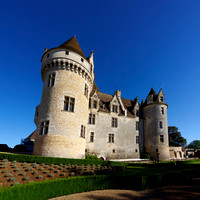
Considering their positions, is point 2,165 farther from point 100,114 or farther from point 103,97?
point 103,97

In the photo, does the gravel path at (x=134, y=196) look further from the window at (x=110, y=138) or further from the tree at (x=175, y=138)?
the tree at (x=175, y=138)

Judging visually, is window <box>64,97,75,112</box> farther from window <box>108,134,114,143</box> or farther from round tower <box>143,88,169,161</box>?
round tower <box>143,88,169,161</box>

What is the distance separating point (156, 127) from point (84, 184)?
22.6 m

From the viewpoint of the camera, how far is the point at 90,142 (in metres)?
21.5

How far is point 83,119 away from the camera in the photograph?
17.7 m

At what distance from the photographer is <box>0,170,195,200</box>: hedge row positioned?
604cm

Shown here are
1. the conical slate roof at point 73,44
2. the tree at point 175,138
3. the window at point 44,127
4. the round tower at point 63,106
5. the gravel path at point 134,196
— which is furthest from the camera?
the tree at point 175,138

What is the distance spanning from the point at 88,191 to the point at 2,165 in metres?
5.98

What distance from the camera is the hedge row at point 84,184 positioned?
604 cm

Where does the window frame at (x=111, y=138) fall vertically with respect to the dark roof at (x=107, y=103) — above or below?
below

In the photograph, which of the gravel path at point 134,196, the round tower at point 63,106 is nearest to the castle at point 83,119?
the round tower at point 63,106

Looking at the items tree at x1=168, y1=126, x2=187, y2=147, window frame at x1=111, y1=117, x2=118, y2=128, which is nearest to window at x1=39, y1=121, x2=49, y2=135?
window frame at x1=111, y1=117, x2=118, y2=128

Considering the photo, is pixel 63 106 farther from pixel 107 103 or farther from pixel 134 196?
pixel 107 103

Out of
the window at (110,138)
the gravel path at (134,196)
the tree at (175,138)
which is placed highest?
the tree at (175,138)
